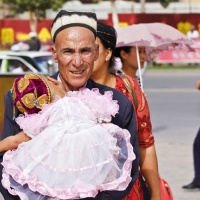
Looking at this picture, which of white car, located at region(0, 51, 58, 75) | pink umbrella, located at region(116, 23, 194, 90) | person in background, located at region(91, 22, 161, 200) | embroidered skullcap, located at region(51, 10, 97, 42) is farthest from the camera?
white car, located at region(0, 51, 58, 75)

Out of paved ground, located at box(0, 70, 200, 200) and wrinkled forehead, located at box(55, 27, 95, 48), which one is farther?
paved ground, located at box(0, 70, 200, 200)

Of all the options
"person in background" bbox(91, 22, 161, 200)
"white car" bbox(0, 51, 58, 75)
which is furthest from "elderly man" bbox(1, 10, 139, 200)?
"white car" bbox(0, 51, 58, 75)

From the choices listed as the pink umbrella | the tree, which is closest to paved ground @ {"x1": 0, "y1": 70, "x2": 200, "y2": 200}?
the pink umbrella

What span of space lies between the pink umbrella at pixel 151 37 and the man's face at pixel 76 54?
284 cm

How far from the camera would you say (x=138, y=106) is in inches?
154

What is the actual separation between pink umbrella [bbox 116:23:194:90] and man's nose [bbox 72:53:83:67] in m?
2.88

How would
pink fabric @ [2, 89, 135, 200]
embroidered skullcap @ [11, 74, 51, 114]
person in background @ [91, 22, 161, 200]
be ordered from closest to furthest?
pink fabric @ [2, 89, 135, 200] < embroidered skullcap @ [11, 74, 51, 114] < person in background @ [91, 22, 161, 200]

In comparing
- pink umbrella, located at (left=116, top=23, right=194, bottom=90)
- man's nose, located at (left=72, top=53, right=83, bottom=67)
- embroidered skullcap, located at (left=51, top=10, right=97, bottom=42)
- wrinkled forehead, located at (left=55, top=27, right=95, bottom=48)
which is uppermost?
embroidered skullcap, located at (left=51, top=10, right=97, bottom=42)

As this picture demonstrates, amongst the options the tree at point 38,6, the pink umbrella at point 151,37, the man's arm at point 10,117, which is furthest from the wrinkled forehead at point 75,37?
the tree at point 38,6

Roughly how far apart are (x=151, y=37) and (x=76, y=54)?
3462 millimetres

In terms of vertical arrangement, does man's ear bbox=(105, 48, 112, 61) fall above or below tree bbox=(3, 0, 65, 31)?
above

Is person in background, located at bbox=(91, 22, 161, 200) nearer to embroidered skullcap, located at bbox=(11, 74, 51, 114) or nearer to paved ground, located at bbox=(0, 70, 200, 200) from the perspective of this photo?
embroidered skullcap, located at bbox=(11, 74, 51, 114)

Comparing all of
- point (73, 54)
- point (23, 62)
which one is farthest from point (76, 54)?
point (23, 62)

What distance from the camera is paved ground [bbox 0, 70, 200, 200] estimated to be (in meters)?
9.96
